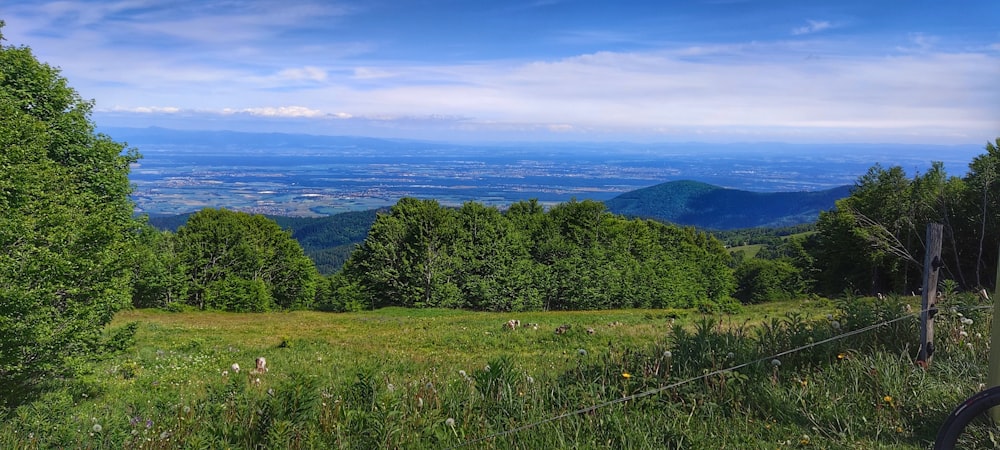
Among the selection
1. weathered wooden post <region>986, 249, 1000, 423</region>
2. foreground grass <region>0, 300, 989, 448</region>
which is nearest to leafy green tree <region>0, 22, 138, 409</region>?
foreground grass <region>0, 300, 989, 448</region>

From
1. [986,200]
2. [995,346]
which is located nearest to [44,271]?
[995,346]

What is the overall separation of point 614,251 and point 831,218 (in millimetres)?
17534

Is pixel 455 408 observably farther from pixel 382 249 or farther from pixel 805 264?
pixel 805 264

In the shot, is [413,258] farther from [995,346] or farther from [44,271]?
[995,346]

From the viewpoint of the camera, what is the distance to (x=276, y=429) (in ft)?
12.0

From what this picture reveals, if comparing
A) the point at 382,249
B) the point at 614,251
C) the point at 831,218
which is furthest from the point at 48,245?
the point at 831,218

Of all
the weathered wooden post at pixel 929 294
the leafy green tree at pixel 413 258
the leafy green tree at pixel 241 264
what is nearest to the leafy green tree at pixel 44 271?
the weathered wooden post at pixel 929 294

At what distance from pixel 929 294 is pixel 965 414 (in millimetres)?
2495

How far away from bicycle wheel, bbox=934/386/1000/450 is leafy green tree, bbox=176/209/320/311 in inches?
1845

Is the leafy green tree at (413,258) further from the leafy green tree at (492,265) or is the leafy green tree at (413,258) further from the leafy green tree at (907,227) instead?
the leafy green tree at (907,227)

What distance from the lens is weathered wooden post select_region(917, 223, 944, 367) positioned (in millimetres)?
5148

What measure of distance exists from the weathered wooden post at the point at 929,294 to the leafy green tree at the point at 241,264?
151 feet

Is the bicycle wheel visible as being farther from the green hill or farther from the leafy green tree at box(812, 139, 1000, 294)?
the green hill

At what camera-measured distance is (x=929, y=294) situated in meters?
5.18
